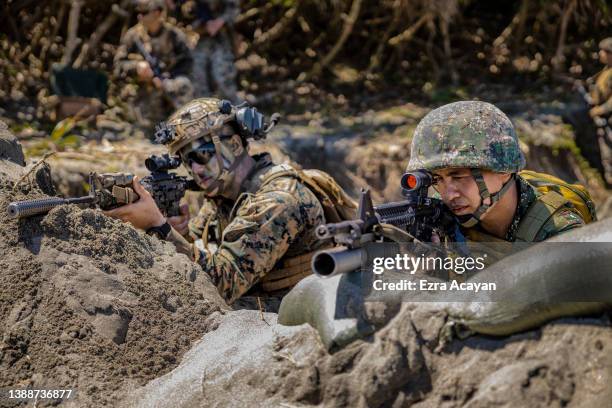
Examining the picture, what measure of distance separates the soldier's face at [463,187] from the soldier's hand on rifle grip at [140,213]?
1578 mm

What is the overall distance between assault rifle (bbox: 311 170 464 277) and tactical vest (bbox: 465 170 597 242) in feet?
0.78

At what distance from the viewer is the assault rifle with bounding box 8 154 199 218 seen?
149 inches

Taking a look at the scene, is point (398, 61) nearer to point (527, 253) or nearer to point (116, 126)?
point (116, 126)

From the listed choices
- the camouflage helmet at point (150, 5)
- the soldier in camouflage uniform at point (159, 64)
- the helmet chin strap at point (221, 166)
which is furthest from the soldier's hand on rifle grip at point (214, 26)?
the helmet chin strap at point (221, 166)

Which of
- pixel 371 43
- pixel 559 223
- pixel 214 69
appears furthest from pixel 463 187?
pixel 371 43

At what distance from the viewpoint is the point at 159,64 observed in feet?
34.8

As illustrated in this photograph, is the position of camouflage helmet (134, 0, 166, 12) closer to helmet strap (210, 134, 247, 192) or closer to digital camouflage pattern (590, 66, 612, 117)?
helmet strap (210, 134, 247, 192)

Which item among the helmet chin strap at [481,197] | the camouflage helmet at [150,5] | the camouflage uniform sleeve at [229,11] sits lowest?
the helmet chin strap at [481,197]

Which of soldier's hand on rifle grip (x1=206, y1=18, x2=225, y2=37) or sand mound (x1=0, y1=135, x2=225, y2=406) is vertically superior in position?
soldier's hand on rifle grip (x1=206, y1=18, x2=225, y2=37)

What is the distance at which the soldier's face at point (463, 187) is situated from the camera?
379 cm

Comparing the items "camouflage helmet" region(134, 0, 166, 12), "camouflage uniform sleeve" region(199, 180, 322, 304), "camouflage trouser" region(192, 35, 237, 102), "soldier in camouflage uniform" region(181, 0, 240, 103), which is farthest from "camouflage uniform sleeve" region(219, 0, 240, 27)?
"camouflage uniform sleeve" region(199, 180, 322, 304)

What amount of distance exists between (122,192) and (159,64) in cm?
636

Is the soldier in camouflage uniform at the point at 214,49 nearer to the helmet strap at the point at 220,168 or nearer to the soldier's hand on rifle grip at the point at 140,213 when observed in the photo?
the helmet strap at the point at 220,168

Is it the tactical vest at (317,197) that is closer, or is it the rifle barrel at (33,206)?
the rifle barrel at (33,206)
